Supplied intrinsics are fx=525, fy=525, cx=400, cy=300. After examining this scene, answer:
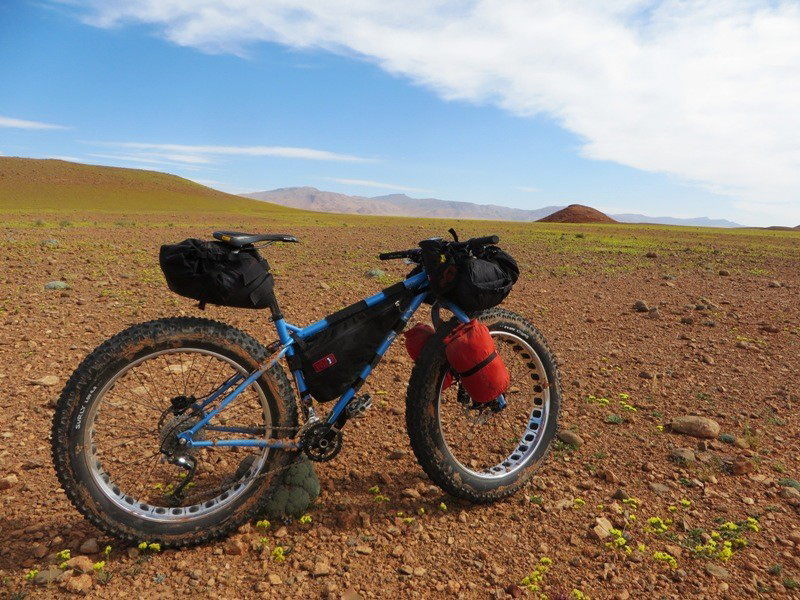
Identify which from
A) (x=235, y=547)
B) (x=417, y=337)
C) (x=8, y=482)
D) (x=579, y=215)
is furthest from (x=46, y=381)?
(x=579, y=215)

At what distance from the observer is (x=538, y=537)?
3.64 m

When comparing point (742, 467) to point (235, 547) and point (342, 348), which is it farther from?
point (235, 547)

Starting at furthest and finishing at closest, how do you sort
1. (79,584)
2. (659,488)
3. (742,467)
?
1. (742,467)
2. (659,488)
3. (79,584)

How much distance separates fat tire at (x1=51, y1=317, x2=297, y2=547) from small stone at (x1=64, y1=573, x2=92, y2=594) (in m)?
0.26

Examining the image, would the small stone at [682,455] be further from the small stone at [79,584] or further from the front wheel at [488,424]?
the small stone at [79,584]

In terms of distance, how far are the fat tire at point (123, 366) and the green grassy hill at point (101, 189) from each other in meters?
109

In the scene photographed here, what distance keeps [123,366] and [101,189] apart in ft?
502

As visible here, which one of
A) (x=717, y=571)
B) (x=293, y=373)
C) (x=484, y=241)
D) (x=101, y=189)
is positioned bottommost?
(x=717, y=571)

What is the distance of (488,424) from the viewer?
5.13m

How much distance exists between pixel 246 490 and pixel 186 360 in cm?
306

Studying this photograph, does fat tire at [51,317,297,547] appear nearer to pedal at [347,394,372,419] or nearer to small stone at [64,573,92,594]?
small stone at [64,573,92,594]

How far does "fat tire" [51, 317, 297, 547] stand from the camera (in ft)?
10.00

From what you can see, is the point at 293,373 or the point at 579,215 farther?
the point at 579,215

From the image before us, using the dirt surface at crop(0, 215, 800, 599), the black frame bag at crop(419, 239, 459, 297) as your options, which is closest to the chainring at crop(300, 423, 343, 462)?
the dirt surface at crop(0, 215, 800, 599)
